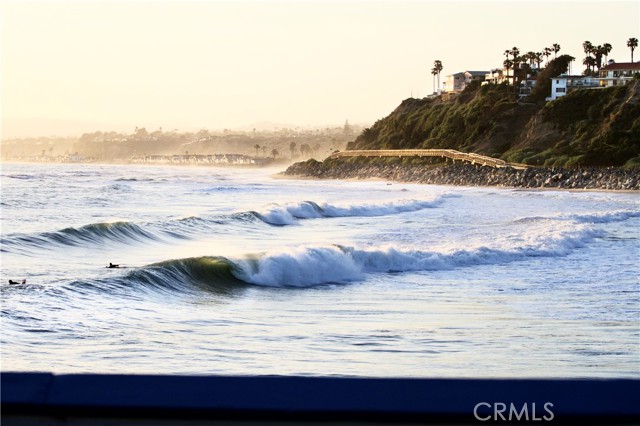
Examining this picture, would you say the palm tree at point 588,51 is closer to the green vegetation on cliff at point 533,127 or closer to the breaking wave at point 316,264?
the green vegetation on cliff at point 533,127

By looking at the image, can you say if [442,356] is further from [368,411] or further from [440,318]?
[368,411]

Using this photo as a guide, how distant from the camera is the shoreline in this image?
64025mm

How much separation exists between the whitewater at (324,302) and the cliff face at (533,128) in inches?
2479

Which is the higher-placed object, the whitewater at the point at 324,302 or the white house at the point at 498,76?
the white house at the point at 498,76

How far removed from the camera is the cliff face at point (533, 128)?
86.0 meters

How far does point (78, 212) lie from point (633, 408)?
1160 inches

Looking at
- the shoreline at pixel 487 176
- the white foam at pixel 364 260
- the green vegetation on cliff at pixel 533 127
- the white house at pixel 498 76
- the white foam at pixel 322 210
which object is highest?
the white house at pixel 498 76

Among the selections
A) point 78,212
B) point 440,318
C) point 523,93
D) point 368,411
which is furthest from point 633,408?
point 523,93

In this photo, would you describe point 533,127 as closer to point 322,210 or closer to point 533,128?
point 533,128

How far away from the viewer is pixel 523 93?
128 metres

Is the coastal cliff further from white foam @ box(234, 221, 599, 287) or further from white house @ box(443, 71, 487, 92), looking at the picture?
white foam @ box(234, 221, 599, 287)

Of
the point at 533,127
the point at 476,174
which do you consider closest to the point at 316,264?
the point at 476,174

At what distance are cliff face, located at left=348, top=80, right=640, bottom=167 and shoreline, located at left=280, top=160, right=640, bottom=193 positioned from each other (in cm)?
844

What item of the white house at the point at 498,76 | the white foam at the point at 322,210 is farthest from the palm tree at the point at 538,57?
the white foam at the point at 322,210
